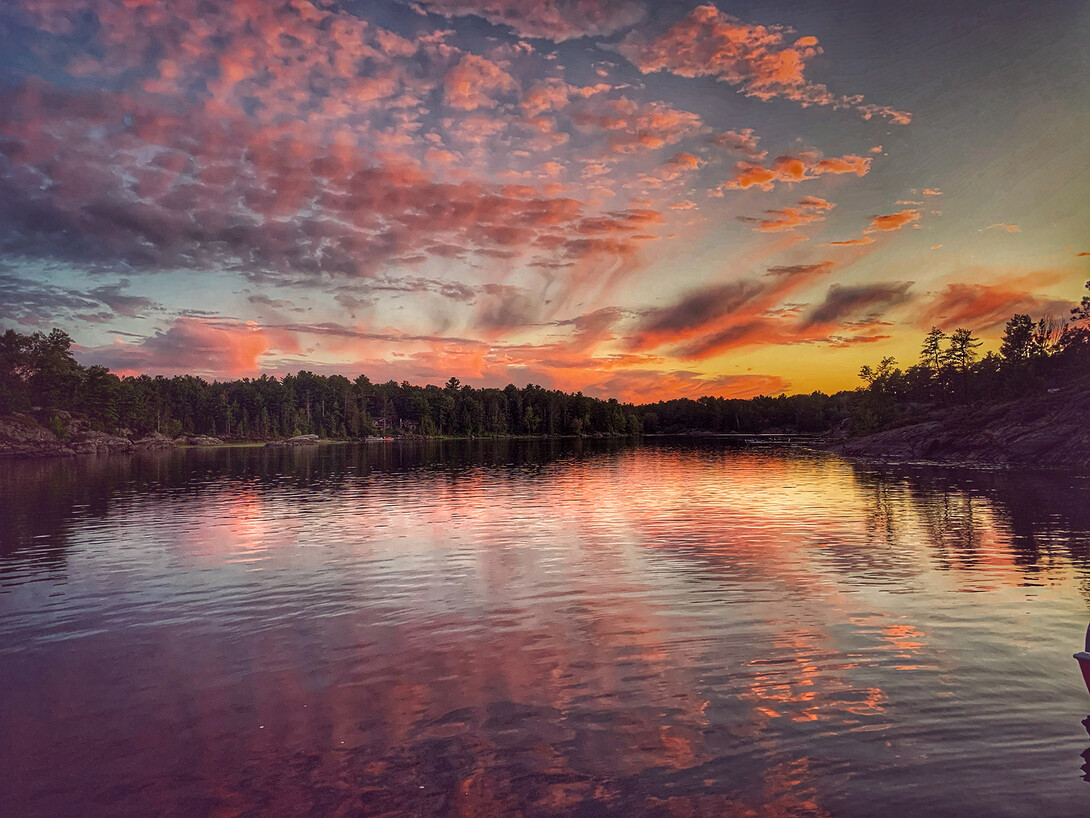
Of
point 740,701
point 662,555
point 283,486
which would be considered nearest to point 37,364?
point 283,486

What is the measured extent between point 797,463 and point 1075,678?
87.8 metres

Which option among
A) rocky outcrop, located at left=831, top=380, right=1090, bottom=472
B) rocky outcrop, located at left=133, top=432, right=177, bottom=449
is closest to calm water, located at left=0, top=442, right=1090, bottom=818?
rocky outcrop, located at left=831, top=380, right=1090, bottom=472

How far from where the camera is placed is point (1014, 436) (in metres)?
82.8

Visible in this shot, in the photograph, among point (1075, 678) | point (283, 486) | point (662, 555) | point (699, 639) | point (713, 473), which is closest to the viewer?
point (1075, 678)

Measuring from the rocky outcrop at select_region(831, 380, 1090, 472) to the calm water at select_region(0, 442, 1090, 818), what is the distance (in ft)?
167

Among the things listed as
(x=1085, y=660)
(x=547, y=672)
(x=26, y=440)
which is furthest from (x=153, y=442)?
(x=1085, y=660)

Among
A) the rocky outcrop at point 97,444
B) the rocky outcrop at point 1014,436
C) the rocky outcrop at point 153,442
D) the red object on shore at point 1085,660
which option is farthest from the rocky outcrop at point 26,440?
the rocky outcrop at point 1014,436

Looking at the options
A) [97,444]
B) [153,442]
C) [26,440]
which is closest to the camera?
[26,440]

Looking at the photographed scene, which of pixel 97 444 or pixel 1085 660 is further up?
pixel 97 444

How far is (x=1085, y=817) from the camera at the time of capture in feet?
28.9

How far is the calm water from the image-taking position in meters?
9.90

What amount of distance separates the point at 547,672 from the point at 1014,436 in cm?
9320

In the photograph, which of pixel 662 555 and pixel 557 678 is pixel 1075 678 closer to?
pixel 557 678

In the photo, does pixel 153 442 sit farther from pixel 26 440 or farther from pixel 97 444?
pixel 26 440
